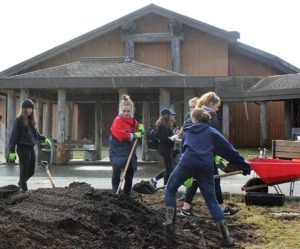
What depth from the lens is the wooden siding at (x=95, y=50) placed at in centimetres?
2625

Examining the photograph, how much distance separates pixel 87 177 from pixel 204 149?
6826mm

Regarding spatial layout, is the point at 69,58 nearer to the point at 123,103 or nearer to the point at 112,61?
the point at 112,61

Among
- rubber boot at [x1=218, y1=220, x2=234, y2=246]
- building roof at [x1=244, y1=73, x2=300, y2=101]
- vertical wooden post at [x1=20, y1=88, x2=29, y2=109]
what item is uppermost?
building roof at [x1=244, y1=73, x2=300, y2=101]

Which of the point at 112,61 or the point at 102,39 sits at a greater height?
the point at 102,39

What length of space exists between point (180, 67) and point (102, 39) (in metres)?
4.22

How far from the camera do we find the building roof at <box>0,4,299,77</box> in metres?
24.9

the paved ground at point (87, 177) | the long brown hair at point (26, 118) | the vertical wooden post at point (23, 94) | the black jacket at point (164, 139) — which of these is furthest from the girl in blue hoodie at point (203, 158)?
the vertical wooden post at point (23, 94)

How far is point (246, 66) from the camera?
26.4m

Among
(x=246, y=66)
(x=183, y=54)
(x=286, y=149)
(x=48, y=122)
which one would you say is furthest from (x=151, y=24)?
(x=286, y=149)

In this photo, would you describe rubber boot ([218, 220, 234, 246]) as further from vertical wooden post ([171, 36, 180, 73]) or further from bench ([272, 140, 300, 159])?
vertical wooden post ([171, 36, 180, 73])

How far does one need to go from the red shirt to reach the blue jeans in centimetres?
221

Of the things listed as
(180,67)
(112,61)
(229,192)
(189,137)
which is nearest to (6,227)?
(189,137)

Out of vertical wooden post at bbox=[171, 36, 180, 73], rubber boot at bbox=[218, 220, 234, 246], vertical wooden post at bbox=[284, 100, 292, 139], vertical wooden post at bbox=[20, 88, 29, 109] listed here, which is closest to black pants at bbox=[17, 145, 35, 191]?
rubber boot at bbox=[218, 220, 234, 246]

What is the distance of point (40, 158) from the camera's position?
15953 mm
